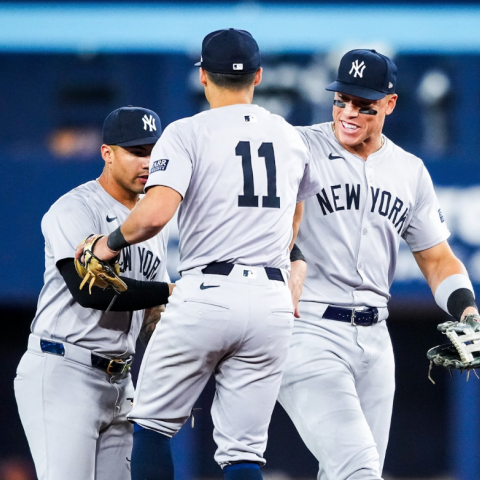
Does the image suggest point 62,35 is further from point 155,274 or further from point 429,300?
point 155,274

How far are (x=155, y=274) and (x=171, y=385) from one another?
0.86 m

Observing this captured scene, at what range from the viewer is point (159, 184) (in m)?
3.24

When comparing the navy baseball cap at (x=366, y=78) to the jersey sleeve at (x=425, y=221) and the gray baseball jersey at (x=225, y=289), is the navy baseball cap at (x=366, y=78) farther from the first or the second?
the gray baseball jersey at (x=225, y=289)

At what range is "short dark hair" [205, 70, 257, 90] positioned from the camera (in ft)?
11.2

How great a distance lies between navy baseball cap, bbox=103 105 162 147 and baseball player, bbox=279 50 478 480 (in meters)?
0.63

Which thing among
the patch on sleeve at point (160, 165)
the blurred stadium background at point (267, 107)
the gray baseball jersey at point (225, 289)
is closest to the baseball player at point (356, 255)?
the gray baseball jersey at point (225, 289)

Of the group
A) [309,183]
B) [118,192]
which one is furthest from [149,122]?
[309,183]

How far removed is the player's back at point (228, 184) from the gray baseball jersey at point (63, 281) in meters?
0.58

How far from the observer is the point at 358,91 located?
3869 mm

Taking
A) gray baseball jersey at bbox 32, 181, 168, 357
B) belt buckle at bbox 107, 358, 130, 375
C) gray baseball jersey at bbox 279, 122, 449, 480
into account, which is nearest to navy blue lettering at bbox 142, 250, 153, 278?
gray baseball jersey at bbox 32, 181, 168, 357

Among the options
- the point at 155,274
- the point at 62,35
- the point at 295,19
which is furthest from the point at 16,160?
the point at 155,274

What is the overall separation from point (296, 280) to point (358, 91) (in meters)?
0.79

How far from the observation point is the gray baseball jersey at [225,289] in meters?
3.28

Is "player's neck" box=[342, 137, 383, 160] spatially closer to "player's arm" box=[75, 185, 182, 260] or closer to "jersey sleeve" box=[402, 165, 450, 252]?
"jersey sleeve" box=[402, 165, 450, 252]
